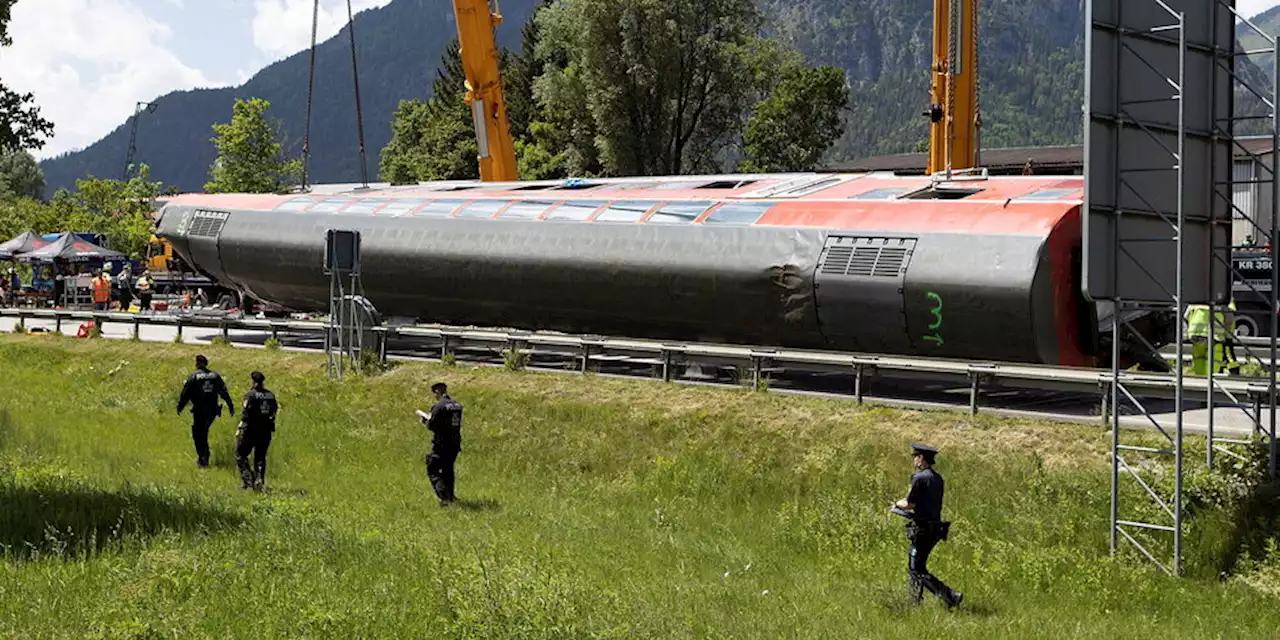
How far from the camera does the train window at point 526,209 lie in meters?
27.5

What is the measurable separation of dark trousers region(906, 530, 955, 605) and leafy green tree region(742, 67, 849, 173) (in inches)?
2019

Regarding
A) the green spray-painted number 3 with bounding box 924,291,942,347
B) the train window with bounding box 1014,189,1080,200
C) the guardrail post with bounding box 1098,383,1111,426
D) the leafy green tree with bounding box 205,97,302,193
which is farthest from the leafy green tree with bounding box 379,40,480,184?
the guardrail post with bounding box 1098,383,1111,426

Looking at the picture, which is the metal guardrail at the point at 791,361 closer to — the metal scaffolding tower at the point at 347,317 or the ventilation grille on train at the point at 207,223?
the metal scaffolding tower at the point at 347,317

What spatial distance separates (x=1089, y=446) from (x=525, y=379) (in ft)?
37.3

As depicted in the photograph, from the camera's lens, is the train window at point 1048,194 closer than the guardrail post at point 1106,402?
No

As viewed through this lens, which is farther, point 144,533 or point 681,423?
point 681,423

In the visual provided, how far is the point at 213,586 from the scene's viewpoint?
11445 millimetres

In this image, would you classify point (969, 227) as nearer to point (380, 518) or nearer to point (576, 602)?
point (380, 518)

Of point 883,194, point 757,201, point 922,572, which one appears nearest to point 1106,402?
point 922,572

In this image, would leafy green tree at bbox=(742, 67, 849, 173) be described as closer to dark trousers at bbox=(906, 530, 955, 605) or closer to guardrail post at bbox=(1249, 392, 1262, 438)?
guardrail post at bbox=(1249, 392, 1262, 438)

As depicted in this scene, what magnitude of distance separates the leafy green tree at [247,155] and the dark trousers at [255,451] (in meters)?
58.9

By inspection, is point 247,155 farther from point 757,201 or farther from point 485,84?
point 757,201

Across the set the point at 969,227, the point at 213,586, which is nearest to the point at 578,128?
the point at 969,227

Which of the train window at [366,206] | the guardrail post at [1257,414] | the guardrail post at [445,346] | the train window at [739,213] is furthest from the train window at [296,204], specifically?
the guardrail post at [1257,414]
